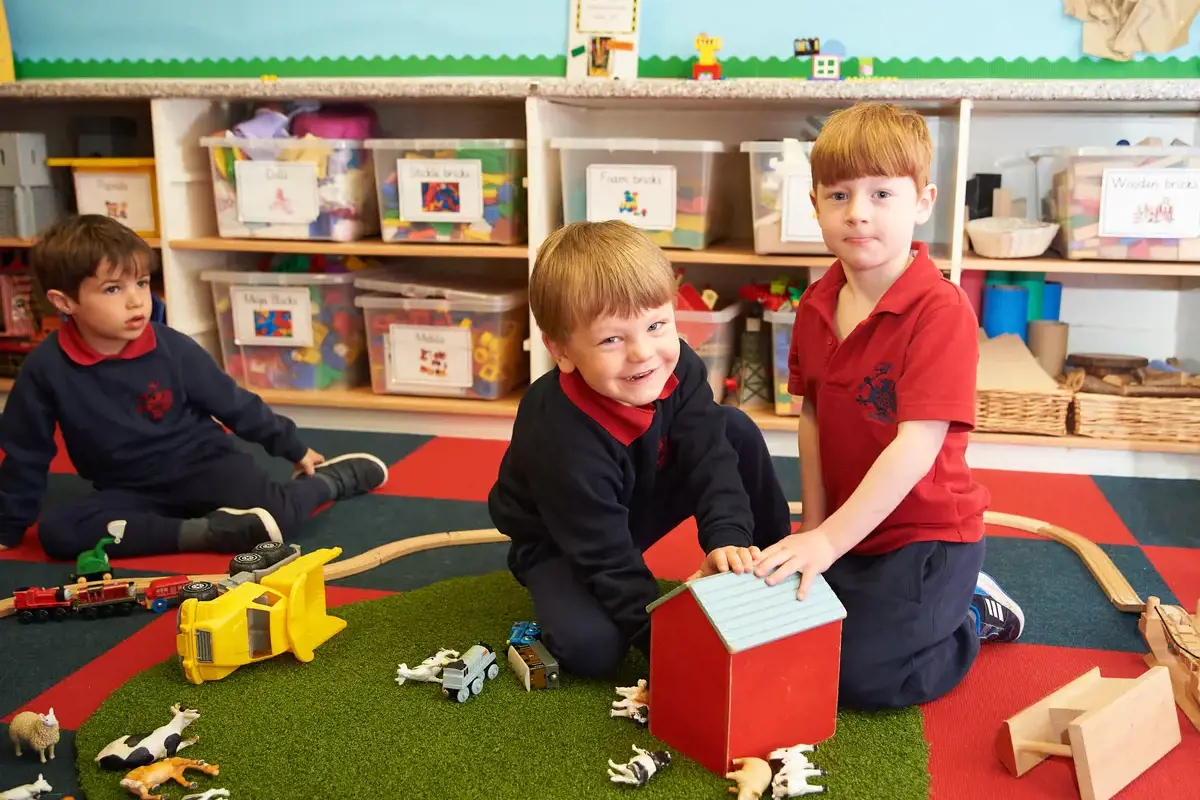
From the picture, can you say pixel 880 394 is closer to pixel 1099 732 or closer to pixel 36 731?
pixel 1099 732

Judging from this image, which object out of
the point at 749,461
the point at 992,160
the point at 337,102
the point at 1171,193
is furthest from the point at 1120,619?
the point at 337,102

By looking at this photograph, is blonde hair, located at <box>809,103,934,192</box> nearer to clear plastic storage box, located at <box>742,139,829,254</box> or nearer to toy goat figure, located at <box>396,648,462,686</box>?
toy goat figure, located at <box>396,648,462,686</box>

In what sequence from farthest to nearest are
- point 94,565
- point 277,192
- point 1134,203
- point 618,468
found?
point 277,192
point 1134,203
point 94,565
point 618,468

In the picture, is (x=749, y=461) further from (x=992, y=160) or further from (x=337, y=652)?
(x=992, y=160)

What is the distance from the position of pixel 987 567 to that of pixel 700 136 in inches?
52.7

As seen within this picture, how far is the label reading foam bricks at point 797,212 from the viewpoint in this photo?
2254 mm

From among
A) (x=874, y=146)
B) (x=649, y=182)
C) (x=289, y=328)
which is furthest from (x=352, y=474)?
(x=874, y=146)

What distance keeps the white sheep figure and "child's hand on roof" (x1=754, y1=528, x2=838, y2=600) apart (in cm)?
75

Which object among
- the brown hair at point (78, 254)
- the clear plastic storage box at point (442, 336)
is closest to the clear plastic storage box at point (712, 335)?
the clear plastic storage box at point (442, 336)

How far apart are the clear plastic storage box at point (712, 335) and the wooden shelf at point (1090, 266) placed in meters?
0.51

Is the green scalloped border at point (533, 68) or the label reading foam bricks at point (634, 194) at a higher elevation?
the green scalloped border at point (533, 68)

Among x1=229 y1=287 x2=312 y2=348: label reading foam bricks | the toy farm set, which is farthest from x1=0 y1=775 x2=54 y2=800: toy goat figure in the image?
x1=229 y1=287 x2=312 y2=348: label reading foam bricks

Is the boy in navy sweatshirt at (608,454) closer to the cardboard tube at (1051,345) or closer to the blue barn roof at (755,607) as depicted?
the blue barn roof at (755,607)

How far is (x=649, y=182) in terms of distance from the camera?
233 centimetres
